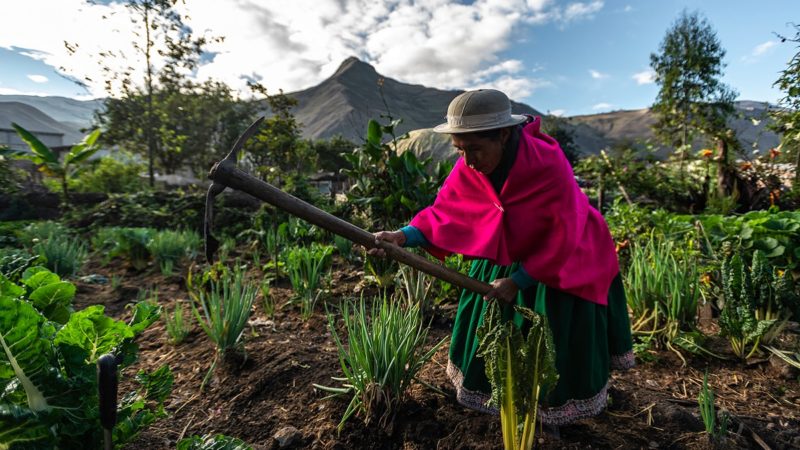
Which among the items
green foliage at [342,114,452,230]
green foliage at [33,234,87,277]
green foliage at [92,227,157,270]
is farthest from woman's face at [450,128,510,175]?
green foliage at [92,227,157,270]

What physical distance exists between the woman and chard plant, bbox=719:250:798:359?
3.17 ft

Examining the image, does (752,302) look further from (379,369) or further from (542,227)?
(379,369)

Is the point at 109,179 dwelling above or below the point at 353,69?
below

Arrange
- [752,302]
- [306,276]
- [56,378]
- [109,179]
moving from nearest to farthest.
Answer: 1. [56,378]
2. [752,302]
3. [306,276]
4. [109,179]

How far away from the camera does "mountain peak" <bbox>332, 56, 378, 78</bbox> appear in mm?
156700

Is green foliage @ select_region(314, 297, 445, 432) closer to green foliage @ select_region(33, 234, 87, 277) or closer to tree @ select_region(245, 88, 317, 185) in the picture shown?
green foliage @ select_region(33, 234, 87, 277)

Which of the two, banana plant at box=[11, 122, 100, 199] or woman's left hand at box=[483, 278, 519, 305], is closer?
woman's left hand at box=[483, 278, 519, 305]

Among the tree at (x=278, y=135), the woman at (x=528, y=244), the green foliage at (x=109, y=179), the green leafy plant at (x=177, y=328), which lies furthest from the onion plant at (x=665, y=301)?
the green foliage at (x=109, y=179)

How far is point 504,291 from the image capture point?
1472 mm

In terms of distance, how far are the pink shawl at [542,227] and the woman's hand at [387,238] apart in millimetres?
246

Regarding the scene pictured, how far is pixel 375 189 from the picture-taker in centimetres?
357

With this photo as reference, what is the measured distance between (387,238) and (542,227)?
0.66 meters

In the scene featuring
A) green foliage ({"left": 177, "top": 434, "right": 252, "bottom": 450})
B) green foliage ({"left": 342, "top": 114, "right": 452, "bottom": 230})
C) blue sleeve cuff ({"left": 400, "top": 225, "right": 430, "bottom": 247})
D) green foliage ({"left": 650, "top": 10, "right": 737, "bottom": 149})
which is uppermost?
green foliage ({"left": 650, "top": 10, "right": 737, "bottom": 149})

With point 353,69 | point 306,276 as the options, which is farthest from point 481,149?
point 353,69
